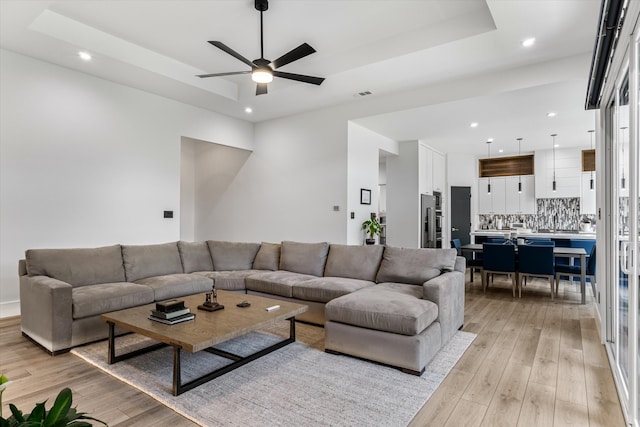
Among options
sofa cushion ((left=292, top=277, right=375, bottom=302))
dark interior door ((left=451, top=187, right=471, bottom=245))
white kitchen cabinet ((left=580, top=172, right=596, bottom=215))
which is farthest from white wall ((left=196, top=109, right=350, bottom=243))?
white kitchen cabinet ((left=580, top=172, right=596, bottom=215))

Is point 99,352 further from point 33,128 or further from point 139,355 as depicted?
point 33,128

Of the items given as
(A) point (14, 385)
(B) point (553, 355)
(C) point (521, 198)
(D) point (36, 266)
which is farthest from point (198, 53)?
(C) point (521, 198)

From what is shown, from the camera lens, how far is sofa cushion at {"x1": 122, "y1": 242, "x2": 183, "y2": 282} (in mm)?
4207

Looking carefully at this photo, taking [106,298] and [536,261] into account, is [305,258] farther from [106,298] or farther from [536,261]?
[536,261]

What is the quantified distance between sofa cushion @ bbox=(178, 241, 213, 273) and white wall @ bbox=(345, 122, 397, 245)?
2.33 meters

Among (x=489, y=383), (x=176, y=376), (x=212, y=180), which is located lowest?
(x=489, y=383)

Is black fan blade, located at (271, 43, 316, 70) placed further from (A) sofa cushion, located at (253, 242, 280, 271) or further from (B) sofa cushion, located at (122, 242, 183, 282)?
(B) sofa cushion, located at (122, 242, 183, 282)

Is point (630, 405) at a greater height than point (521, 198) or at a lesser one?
lesser

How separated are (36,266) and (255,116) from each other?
170 inches

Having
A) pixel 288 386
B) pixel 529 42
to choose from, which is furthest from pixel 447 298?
pixel 529 42

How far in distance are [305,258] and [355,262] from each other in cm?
72

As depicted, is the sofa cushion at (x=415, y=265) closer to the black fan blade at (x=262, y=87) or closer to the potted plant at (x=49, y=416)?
the black fan blade at (x=262, y=87)

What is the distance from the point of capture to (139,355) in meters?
3.07

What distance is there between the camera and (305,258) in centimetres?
470
